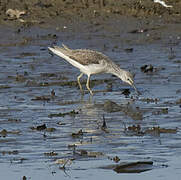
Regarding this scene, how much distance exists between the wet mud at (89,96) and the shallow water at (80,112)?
0.6 inches

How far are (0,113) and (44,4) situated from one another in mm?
8562

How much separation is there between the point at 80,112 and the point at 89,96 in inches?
69.0

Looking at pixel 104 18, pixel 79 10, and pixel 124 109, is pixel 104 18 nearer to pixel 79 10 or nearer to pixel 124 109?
pixel 79 10

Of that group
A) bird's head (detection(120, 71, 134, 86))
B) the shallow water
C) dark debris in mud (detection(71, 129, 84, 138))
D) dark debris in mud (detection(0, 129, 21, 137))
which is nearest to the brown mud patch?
the shallow water

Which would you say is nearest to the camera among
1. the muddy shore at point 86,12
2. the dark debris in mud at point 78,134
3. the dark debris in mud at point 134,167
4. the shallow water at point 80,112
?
the dark debris in mud at point 134,167

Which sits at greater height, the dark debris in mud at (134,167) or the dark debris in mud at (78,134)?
the dark debris in mud at (78,134)

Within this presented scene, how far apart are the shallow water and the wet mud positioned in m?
0.01

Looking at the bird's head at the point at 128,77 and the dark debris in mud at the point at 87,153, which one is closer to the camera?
the dark debris in mud at the point at 87,153

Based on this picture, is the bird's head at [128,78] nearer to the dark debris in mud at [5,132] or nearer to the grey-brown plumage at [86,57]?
the grey-brown plumage at [86,57]

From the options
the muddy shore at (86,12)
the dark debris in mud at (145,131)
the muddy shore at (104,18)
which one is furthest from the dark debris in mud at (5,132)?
the muddy shore at (86,12)

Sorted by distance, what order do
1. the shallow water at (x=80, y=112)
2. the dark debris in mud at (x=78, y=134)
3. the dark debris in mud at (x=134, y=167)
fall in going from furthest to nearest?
the dark debris in mud at (x=78, y=134), the shallow water at (x=80, y=112), the dark debris in mud at (x=134, y=167)

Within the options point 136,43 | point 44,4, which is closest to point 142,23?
point 136,43

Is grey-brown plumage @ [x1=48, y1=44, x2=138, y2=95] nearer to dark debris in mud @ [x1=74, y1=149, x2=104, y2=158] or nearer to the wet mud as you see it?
the wet mud

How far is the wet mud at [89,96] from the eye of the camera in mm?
10219
